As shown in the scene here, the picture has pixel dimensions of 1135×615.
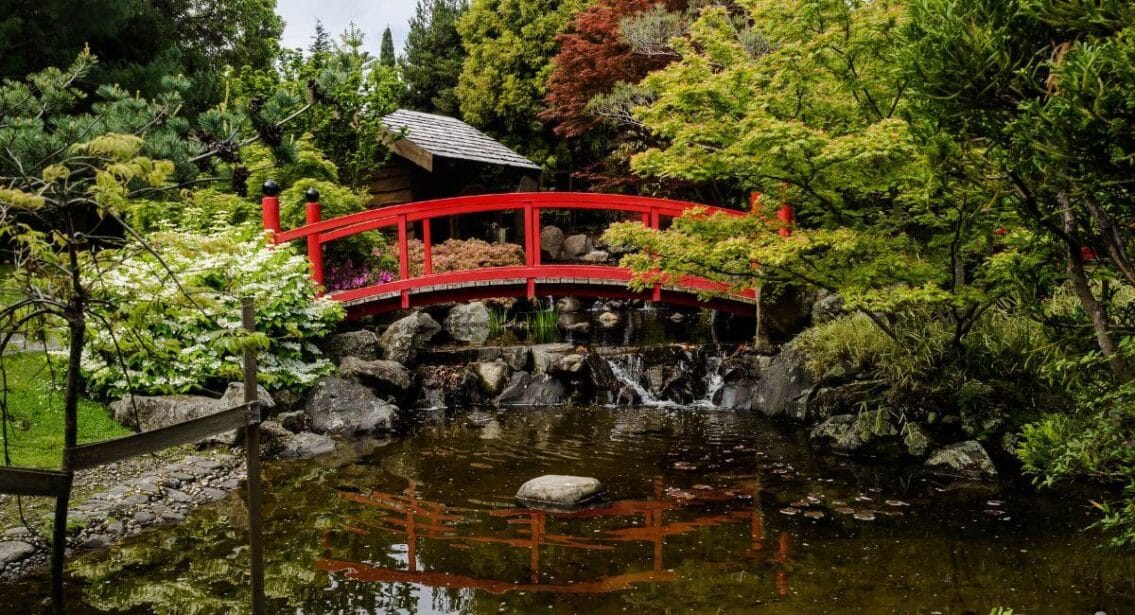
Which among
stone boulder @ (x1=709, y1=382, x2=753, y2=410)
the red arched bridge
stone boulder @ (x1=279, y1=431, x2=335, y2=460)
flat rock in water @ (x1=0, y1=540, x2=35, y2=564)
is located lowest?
flat rock in water @ (x1=0, y1=540, x2=35, y2=564)

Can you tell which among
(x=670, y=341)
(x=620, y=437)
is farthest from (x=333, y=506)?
(x=670, y=341)

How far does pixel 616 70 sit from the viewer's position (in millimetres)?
15672

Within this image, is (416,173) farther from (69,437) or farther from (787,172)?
(69,437)

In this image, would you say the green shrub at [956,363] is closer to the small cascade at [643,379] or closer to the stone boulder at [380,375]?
the small cascade at [643,379]

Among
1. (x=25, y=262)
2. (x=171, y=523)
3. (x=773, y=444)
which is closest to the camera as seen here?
(x=25, y=262)

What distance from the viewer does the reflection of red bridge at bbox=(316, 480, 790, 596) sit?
547cm

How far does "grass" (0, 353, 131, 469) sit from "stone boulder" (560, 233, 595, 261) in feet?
37.4

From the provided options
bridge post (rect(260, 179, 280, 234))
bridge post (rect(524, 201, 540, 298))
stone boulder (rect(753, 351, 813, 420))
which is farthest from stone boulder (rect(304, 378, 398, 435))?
stone boulder (rect(753, 351, 813, 420))

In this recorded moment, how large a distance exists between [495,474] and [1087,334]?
5234 mm

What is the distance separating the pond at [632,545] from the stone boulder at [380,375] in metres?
1.98

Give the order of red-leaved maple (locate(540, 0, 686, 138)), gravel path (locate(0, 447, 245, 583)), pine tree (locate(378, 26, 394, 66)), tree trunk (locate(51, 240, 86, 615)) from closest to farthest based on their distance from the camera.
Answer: tree trunk (locate(51, 240, 86, 615)) < gravel path (locate(0, 447, 245, 583)) < red-leaved maple (locate(540, 0, 686, 138)) < pine tree (locate(378, 26, 394, 66))

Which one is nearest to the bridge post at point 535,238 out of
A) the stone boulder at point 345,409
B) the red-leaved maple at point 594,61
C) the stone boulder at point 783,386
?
the stone boulder at point 345,409

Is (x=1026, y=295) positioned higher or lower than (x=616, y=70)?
lower

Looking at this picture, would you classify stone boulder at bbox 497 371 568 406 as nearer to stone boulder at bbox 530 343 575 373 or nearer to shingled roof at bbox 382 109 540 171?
stone boulder at bbox 530 343 575 373
